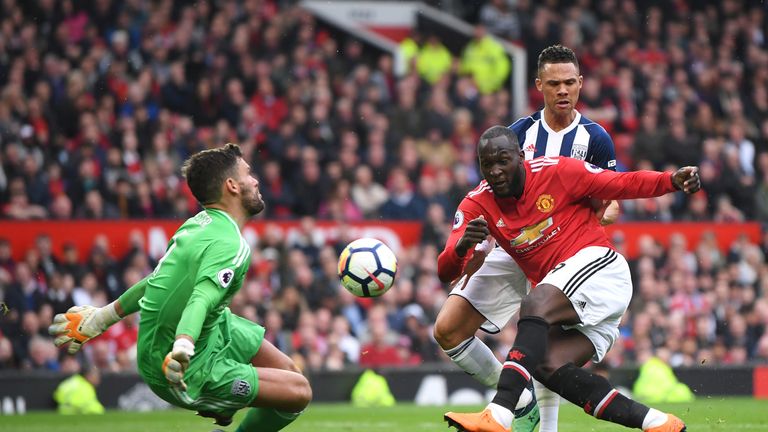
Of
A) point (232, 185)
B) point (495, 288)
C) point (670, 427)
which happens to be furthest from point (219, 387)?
point (670, 427)

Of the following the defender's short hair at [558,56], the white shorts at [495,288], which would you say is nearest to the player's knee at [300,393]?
the white shorts at [495,288]

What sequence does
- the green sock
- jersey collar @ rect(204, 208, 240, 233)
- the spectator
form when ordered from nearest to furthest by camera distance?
jersey collar @ rect(204, 208, 240, 233) < the green sock < the spectator

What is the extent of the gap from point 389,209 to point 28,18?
17.0 feet

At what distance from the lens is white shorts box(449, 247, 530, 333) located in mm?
7520

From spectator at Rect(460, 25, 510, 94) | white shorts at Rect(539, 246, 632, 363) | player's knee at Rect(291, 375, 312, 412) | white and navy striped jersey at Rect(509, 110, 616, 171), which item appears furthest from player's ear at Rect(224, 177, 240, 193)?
spectator at Rect(460, 25, 510, 94)

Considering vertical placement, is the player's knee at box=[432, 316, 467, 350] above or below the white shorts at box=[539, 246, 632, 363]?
below

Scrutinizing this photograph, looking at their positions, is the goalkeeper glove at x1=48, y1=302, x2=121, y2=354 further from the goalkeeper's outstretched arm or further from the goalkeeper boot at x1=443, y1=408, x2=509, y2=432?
the goalkeeper boot at x1=443, y1=408, x2=509, y2=432

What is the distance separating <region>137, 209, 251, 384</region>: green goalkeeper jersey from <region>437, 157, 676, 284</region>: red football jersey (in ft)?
3.87

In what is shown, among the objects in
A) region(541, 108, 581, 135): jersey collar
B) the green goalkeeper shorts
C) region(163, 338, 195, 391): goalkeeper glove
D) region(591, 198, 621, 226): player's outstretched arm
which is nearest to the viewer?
region(163, 338, 195, 391): goalkeeper glove

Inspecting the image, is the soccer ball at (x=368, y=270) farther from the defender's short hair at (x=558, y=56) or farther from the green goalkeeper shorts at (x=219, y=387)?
the defender's short hair at (x=558, y=56)

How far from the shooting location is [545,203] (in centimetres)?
685

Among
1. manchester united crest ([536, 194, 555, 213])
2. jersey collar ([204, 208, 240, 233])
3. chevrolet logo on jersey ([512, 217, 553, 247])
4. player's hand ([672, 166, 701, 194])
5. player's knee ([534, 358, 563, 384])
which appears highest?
player's hand ([672, 166, 701, 194])

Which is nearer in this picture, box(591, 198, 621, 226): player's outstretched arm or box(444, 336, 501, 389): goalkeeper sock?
box(591, 198, 621, 226): player's outstretched arm

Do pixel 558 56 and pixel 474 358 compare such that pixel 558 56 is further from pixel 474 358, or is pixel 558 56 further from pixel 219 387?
pixel 219 387
